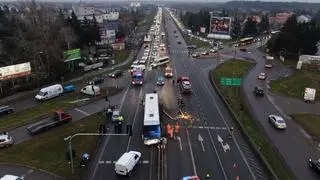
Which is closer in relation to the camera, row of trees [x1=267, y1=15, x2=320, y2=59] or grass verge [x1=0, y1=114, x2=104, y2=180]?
grass verge [x1=0, y1=114, x2=104, y2=180]

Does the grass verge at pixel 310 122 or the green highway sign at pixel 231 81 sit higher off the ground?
the green highway sign at pixel 231 81

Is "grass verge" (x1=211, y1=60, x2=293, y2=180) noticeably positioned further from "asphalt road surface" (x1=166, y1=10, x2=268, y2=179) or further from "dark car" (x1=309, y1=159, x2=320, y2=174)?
"dark car" (x1=309, y1=159, x2=320, y2=174)

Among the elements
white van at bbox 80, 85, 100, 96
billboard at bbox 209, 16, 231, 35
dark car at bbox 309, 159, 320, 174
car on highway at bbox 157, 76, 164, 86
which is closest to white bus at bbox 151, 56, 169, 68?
car on highway at bbox 157, 76, 164, 86

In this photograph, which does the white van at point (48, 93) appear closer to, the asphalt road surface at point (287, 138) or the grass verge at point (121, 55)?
the grass verge at point (121, 55)

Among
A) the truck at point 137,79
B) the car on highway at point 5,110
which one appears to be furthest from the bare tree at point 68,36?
the car on highway at point 5,110

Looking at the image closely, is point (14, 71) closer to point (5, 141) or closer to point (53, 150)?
point (5, 141)

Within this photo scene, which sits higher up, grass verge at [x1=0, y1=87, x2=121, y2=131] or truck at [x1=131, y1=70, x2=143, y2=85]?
truck at [x1=131, y1=70, x2=143, y2=85]

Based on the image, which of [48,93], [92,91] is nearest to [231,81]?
[92,91]

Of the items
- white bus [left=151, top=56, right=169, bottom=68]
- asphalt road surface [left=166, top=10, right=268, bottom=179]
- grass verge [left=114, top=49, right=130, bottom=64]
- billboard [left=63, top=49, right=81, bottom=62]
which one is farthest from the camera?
grass verge [left=114, top=49, right=130, bottom=64]
